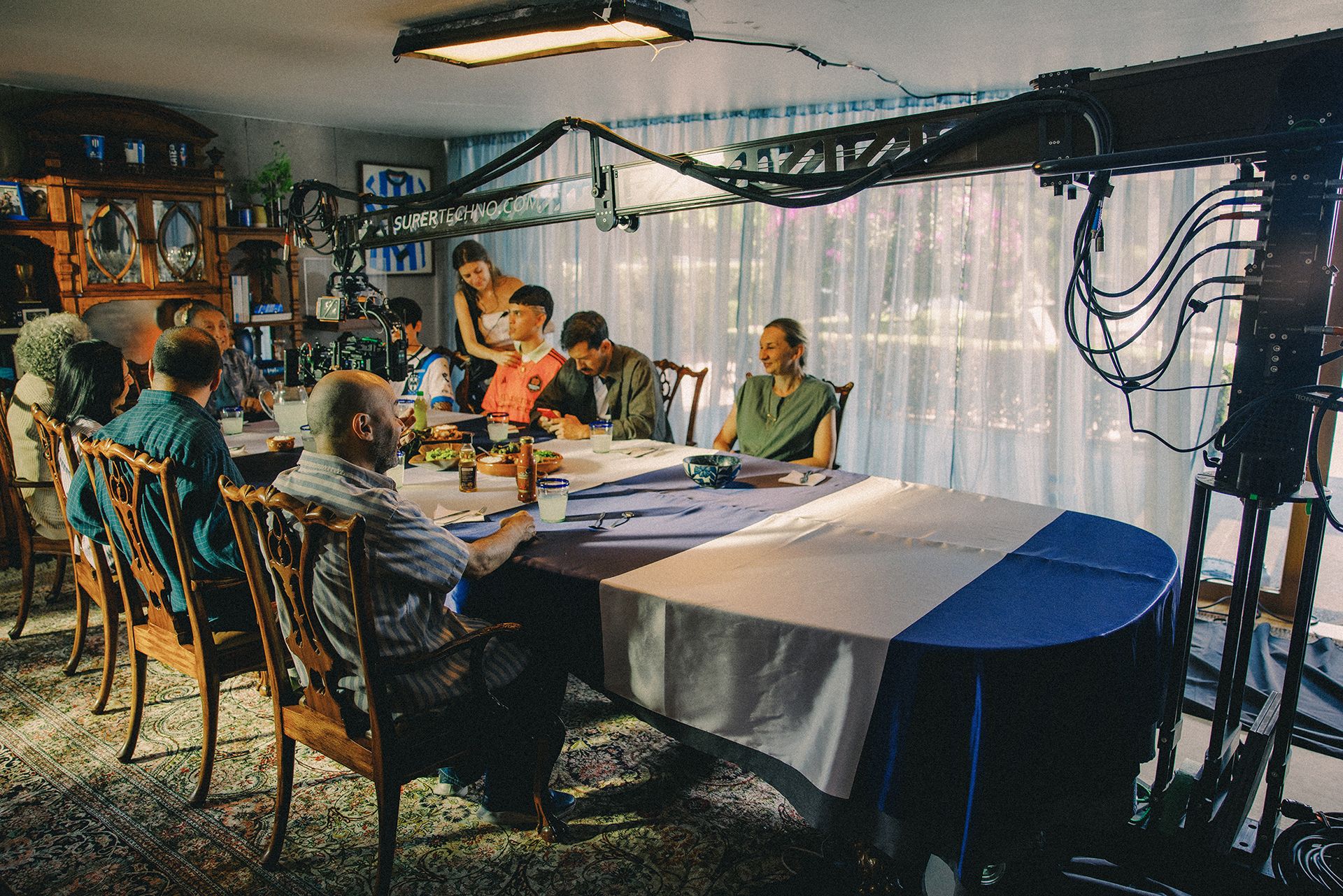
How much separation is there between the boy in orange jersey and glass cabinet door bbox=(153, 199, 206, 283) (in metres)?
2.06

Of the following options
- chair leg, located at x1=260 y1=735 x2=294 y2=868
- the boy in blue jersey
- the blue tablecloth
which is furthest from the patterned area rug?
the boy in blue jersey

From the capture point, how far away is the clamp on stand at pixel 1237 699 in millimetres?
1641

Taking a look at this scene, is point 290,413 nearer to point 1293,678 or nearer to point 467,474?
point 467,474

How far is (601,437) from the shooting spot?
3166 mm

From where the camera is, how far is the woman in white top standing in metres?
5.43

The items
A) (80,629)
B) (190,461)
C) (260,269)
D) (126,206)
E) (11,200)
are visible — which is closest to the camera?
(190,461)

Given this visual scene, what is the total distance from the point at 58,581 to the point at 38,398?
871mm

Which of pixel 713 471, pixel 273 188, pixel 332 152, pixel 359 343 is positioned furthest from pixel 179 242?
pixel 713 471

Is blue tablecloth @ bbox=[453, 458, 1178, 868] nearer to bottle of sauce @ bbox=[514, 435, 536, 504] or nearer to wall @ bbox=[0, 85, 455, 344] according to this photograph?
bottle of sauce @ bbox=[514, 435, 536, 504]

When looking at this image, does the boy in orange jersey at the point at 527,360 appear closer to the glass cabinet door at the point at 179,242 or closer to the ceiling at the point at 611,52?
the ceiling at the point at 611,52

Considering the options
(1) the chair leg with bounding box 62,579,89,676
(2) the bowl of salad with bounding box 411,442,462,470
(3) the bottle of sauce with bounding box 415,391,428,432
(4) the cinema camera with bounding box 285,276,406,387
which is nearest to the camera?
(4) the cinema camera with bounding box 285,276,406,387

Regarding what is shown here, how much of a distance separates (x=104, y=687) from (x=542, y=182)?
2.15m

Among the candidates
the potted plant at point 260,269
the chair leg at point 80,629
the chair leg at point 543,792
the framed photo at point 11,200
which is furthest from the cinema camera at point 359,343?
the potted plant at point 260,269

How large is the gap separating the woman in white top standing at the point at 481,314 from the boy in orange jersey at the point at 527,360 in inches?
51.1
